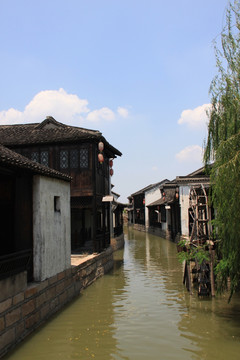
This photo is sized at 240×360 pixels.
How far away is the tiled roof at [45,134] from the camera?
1641 centimetres

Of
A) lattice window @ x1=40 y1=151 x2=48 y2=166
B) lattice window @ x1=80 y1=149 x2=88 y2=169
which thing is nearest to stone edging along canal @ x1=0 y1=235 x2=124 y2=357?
lattice window @ x1=80 y1=149 x2=88 y2=169

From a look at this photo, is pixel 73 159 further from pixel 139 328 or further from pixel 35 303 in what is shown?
pixel 139 328

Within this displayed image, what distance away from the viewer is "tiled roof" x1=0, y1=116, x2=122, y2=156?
16406mm

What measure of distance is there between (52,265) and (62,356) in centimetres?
333

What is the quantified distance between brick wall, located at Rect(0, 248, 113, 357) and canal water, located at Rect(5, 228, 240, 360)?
0.25 meters

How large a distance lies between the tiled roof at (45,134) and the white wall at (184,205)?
31.3ft

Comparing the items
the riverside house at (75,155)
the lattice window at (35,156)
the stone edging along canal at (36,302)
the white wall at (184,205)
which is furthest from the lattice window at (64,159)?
the white wall at (184,205)

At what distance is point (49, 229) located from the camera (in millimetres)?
10250

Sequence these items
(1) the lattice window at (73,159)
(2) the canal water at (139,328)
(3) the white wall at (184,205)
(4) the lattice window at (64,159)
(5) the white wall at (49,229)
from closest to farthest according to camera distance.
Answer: (2) the canal water at (139,328) < (5) the white wall at (49,229) < (1) the lattice window at (73,159) < (4) the lattice window at (64,159) < (3) the white wall at (184,205)

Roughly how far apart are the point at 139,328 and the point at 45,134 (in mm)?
11876

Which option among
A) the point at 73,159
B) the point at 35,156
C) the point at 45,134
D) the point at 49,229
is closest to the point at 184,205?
the point at 73,159

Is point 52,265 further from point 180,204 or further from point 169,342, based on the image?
point 180,204

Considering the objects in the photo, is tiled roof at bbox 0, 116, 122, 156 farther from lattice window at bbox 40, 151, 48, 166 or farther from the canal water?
the canal water

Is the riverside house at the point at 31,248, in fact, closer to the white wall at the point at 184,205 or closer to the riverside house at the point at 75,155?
the riverside house at the point at 75,155
